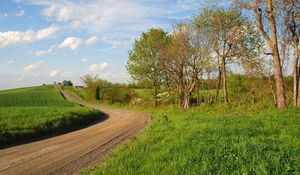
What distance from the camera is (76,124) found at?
2928 cm

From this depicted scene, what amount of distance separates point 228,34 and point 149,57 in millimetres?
20970

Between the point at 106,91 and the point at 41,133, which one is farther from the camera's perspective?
the point at 106,91

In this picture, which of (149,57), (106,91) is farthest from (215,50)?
(106,91)

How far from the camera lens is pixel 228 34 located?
3303 cm

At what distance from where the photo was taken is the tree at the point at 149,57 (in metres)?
51.4

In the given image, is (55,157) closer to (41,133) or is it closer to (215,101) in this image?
(41,133)

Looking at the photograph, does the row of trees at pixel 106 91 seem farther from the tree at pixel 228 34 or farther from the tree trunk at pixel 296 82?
the tree trunk at pixel 296 82

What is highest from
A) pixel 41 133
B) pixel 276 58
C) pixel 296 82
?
pixel 276 58

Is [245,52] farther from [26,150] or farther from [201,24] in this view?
[26,150]

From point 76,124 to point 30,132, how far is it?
8.44m

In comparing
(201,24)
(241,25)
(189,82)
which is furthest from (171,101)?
(241,25)

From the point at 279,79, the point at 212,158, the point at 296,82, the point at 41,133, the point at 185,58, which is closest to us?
the point at 212,158

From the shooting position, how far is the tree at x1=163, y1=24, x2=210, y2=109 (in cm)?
4053

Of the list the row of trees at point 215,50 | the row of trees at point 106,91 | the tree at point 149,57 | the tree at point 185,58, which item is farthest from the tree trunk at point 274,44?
the row of trees at point 106,91
